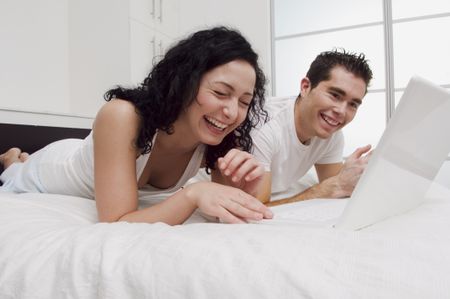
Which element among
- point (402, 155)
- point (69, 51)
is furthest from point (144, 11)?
point (402, 155)

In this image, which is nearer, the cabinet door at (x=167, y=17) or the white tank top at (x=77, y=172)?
the white tank top at (x=77, y=172)

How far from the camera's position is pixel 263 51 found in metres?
3.34

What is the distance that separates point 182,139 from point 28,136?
1.17m

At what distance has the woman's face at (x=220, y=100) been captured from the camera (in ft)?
2.99

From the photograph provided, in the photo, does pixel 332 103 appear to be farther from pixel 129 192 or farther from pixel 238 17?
pixel 238 17

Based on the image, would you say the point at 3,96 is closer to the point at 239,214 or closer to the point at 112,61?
the point at 112,61

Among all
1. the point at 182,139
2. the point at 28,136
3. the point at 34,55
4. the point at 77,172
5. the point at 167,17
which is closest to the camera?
the point at 182,139

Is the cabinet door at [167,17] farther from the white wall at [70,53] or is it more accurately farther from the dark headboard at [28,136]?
the dark headboard at [28,136]

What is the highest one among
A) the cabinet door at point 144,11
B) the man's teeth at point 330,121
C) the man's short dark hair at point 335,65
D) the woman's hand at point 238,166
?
the cabinet door at point 144,11

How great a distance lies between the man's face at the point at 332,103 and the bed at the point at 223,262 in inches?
33.4

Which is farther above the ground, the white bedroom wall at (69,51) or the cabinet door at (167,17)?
the cabinet door at (167,17)

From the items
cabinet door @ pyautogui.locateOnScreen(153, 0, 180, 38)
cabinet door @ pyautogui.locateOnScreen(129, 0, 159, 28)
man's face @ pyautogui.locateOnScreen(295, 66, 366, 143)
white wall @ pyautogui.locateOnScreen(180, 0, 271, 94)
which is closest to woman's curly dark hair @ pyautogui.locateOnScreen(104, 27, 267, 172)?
man's face @ pyautogui.locateOnScreen(295, 66, 366, 143)

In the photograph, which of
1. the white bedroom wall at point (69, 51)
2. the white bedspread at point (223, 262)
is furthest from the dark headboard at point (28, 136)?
the white bedspread at point (223, 262)

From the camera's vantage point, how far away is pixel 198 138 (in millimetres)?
1008
